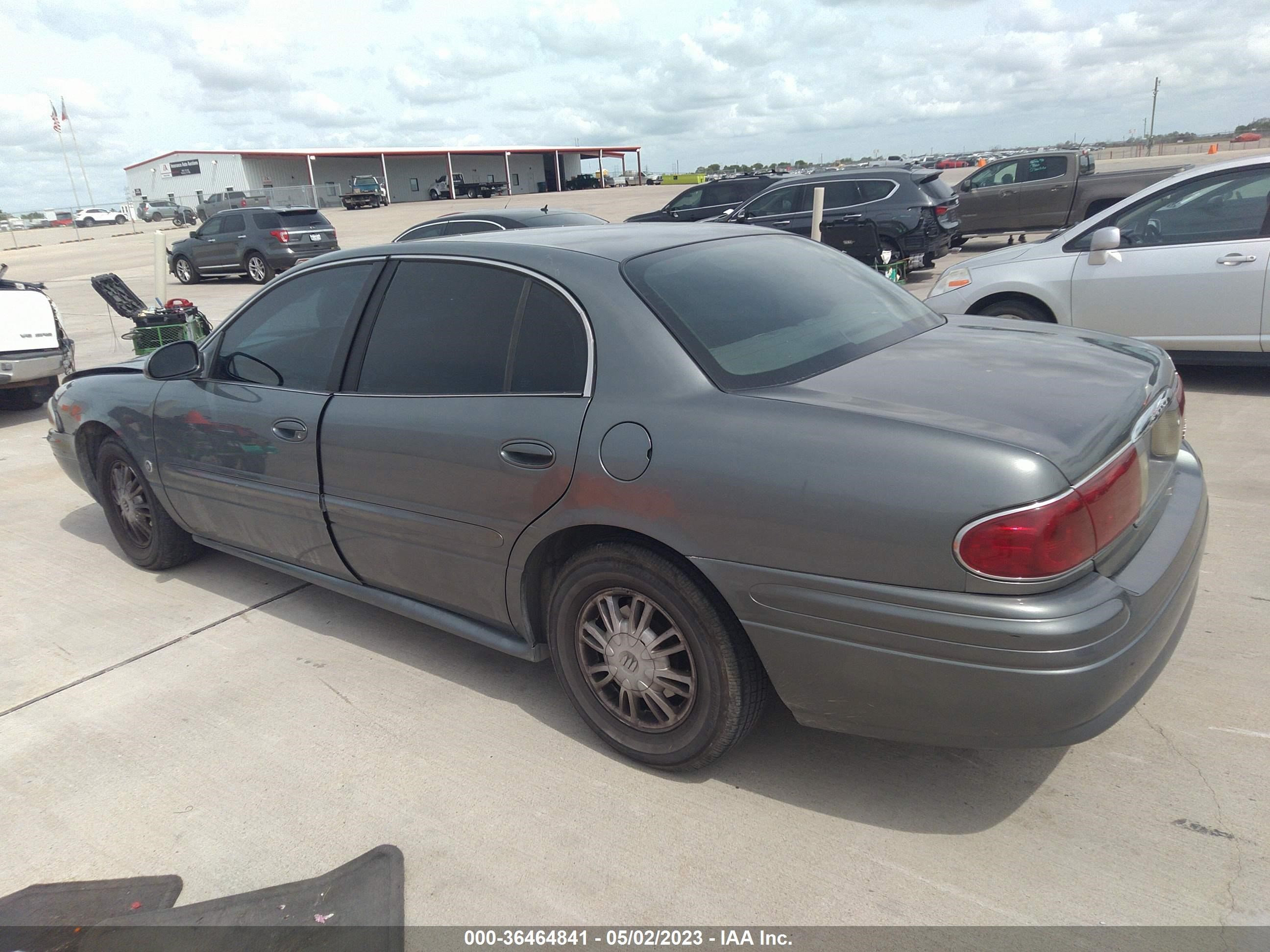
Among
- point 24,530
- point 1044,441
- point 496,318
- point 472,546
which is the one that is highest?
point 496,318

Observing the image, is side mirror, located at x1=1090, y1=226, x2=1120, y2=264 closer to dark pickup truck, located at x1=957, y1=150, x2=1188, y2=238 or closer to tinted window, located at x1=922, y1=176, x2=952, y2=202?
tinted window, located at x1=922, y1=176, x2=952, y2=202

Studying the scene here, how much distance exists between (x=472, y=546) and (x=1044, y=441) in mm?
1808

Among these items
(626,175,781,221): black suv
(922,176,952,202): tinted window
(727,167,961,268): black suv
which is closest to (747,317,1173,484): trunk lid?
(727,167,961,268): black suv

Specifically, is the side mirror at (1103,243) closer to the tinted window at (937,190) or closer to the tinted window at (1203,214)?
the tinted window at (1203,214)

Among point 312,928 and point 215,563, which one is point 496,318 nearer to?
point 312,928

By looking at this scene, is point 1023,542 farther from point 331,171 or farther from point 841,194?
point 331,171

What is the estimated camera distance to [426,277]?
3.37 meters

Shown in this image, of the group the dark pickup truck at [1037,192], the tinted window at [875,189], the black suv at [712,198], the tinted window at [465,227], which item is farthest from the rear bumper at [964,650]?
the black suv at [712,198]

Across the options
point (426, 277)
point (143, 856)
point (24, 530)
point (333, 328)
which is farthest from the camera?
point (24, 530)

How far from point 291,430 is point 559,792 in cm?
180

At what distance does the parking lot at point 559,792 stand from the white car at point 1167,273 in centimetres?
286

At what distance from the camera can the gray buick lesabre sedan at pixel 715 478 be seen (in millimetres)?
2178

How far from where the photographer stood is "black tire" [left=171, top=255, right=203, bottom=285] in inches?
828

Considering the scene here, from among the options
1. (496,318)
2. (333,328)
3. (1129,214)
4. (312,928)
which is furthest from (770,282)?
(1129,214)
